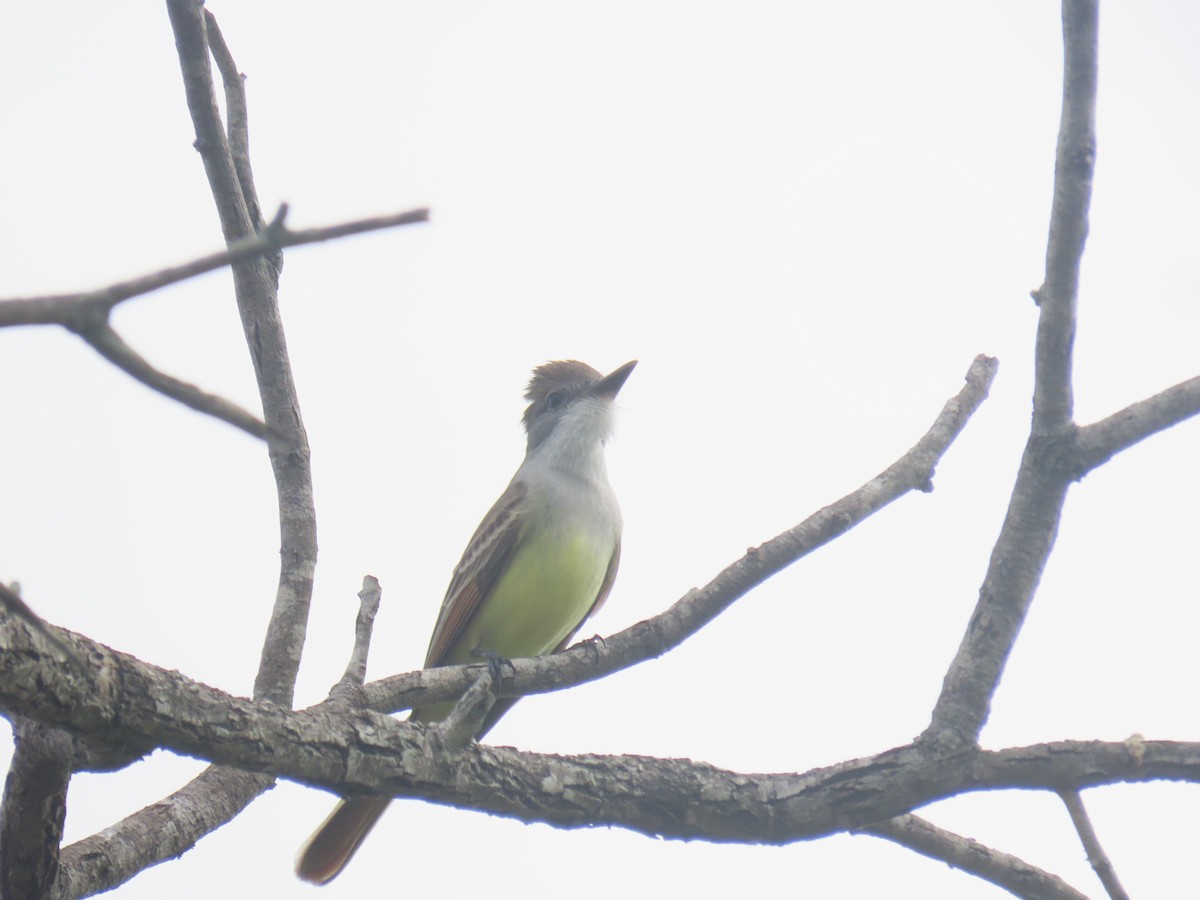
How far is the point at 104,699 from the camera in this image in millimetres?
2684

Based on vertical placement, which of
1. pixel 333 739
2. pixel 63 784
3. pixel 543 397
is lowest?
pixel 63 784

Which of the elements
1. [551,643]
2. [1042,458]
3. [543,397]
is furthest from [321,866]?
[543,397]

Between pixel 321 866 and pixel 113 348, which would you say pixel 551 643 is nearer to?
pixel 321 866

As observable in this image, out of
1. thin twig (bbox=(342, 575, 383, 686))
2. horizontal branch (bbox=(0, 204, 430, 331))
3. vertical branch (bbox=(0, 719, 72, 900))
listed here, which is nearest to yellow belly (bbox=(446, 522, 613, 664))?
thin twig (bbox=(342, 575, 383, 686))

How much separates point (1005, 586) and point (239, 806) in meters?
2.71

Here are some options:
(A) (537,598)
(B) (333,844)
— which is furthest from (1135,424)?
(A) (537,598)

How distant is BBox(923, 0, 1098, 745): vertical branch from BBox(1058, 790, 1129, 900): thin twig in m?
0.35

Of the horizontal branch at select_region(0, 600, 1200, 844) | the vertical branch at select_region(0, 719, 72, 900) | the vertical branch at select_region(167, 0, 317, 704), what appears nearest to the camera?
the vertical branch at select_region(0, 719, 72, 900)

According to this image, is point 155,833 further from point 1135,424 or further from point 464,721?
point 1135,424

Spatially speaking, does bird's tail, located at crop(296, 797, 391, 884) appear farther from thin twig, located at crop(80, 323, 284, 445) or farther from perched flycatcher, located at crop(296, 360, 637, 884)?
thin twig, located at crop(80, 323, 284, 445)

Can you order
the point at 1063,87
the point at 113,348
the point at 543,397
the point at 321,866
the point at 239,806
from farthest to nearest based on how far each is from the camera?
the point at 543,397 < the point at 321,866 < the point at 239,806 < the point at 1063,87 < the point at 113,348

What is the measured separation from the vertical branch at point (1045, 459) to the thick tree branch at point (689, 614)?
691 millimetres

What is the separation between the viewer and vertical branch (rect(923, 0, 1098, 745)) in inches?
151

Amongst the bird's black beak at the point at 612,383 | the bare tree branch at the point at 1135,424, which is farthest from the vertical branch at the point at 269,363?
the bird's black beak at the point at 612,383
